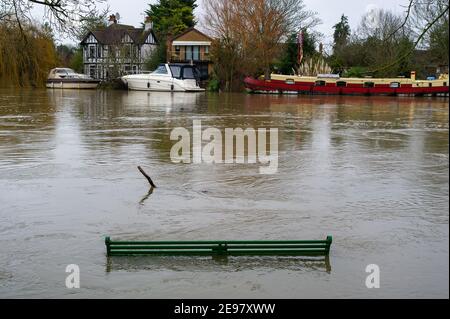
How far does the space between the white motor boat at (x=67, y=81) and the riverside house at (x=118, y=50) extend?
231 cm

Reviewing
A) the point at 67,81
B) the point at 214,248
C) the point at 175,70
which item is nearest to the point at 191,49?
the point at 175,70

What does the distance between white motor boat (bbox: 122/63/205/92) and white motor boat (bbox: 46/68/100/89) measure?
604cm

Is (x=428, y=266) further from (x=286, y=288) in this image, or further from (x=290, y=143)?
(x=290, y=143)

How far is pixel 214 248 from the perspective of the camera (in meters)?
6.83

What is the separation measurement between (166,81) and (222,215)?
42.1m

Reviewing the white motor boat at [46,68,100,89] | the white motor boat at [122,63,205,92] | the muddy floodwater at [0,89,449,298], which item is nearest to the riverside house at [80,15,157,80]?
the white motor boat at [46,68,100,89]

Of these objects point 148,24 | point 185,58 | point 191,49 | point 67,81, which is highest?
point 148,24

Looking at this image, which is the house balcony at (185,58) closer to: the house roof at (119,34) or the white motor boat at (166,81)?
the house roof at (119,34)

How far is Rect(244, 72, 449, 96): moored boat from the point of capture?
4366 centimetres

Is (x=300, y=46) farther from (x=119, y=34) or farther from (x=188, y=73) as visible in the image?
(x=119, y=34)

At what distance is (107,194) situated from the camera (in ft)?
31.9

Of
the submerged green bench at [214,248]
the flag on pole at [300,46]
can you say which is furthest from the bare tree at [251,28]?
the submerged green bench at [214,248]

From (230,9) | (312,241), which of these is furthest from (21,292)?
(230,9)

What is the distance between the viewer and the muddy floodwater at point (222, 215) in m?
6.11
